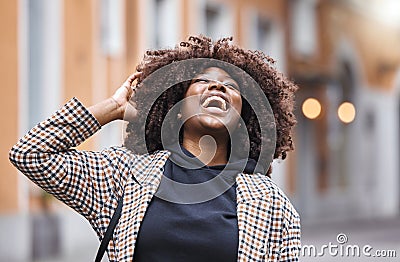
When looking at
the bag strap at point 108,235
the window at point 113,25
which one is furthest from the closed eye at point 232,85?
the window at point 113,25

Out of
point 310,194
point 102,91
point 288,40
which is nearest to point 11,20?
point 102,91

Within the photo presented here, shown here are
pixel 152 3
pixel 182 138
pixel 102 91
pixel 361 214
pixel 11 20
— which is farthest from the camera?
pixel 361 214

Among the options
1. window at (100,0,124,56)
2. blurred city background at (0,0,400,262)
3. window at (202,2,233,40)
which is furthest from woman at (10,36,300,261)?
window at (202,2,233,40)

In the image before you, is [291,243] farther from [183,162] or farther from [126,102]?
[126,102]

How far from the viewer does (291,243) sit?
11.7 feet

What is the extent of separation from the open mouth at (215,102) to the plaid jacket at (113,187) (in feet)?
0.71

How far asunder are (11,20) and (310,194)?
14.2 meters

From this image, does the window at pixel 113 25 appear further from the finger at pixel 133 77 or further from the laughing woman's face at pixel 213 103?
the laughing woman's face at pixel 213 103

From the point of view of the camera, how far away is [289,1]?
1003 inches

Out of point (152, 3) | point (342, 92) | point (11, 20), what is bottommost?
point (11, 20)

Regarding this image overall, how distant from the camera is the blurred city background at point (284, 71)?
1322cm

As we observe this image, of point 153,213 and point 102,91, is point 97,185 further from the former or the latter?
point 102,91

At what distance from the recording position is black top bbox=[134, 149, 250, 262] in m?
3.42

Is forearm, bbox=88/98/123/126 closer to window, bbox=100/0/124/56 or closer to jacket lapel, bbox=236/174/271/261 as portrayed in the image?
jacket lapel, bbox=236/174/271/261
